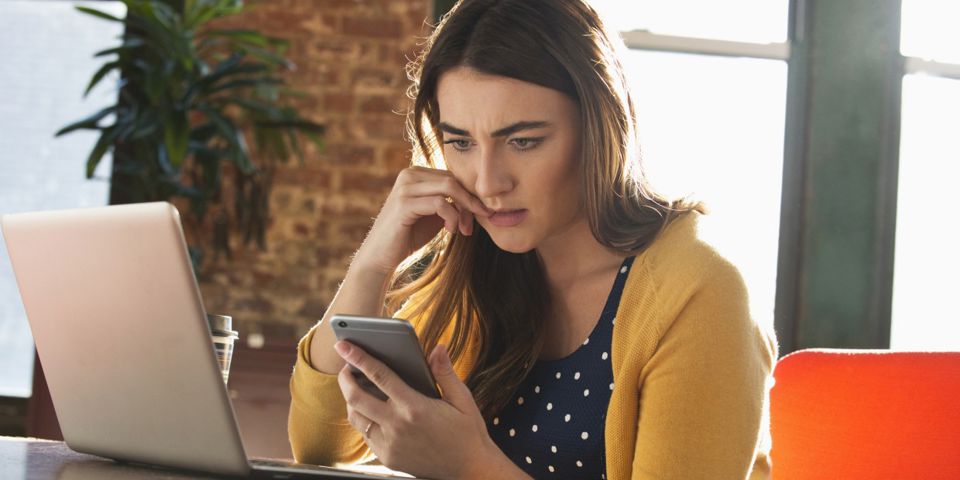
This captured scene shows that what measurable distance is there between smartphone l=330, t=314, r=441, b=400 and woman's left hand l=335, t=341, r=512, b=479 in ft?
0.04

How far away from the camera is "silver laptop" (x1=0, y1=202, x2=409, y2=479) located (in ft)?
3.41

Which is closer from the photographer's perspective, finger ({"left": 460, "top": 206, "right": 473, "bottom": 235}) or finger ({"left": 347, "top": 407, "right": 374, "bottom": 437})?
finger ({"left": 347, "top": 407, "right": 374, "bottom": 437})

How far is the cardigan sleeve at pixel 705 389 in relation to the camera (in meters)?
1.30

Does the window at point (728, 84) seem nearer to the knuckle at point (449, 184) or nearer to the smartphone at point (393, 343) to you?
the knuckle at point (449, 184)

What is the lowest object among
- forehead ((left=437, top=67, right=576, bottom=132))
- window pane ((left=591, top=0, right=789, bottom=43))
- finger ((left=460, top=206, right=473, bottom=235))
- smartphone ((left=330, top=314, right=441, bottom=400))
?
smartphone ((left=330, top=314, right=441, bottom=400))

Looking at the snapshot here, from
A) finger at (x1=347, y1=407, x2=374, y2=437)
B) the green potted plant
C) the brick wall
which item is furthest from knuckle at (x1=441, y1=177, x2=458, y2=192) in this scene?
the brick wall

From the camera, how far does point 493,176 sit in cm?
153

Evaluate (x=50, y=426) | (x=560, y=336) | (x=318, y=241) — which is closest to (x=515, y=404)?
(x=560, y=336)

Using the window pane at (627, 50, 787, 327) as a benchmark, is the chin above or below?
below

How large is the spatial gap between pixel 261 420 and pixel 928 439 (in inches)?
81.5

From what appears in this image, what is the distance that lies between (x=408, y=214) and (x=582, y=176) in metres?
0.29

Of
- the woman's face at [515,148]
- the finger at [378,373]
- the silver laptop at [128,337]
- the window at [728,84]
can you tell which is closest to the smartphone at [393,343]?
the finger at [378,373]

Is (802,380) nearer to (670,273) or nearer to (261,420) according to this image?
(670,273)

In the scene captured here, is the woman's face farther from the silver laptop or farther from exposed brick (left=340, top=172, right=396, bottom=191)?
exposed brick (left=340, top=172, right=396, bottom=191)
